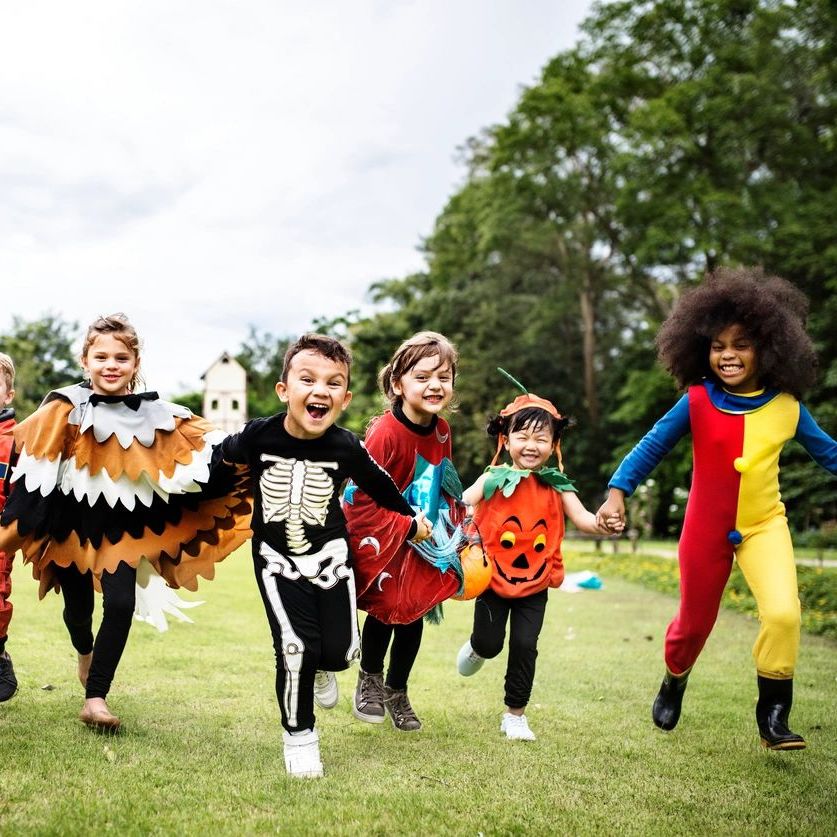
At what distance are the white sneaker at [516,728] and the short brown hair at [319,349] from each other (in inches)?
80.2

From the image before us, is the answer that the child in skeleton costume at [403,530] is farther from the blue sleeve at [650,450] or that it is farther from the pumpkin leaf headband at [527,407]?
the blue sleeve at [650,450]

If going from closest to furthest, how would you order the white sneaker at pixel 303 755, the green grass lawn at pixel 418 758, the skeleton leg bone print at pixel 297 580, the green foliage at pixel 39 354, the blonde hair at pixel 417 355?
1. the green grass lawn at pixel 418 758
2. the white sneaker at pixel 303 755
3. the skeleton leg bone print at pixel 297 580
4. the blonde hair at pixel 417 355
5. the green foliage at pixel 39 354

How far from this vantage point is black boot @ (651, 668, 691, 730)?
4.67 m

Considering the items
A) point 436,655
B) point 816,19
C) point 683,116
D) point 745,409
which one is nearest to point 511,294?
point 683,116

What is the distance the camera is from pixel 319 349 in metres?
4.24

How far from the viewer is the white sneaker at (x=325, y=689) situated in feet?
15.3

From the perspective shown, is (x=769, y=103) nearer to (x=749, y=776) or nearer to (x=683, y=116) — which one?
(x=683, y=116)

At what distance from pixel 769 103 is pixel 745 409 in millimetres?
21895

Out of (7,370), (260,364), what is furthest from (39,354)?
(7,370)

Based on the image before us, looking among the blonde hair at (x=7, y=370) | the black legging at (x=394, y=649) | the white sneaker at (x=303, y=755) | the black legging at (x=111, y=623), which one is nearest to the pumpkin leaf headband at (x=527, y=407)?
the black legging at (x=394, y=649)

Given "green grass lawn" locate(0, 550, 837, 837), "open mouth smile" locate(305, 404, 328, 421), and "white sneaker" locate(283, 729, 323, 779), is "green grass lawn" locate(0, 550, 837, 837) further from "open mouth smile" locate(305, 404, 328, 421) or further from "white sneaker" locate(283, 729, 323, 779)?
"open mouth smile" locate(305, 404, 328, 421)

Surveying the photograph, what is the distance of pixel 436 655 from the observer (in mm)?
7367

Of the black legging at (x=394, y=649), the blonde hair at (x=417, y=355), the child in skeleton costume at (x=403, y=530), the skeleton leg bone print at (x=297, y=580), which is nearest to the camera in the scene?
the skeleton leg bone print at (x=297, y=580)

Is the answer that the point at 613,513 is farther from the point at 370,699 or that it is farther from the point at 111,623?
the point at 111,623
